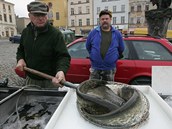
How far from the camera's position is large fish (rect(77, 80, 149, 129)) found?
1.43 meters

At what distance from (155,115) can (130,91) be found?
31 cm

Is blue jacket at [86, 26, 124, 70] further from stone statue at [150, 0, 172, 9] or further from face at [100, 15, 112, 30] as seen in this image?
stone statue at [150, 0, 172, 9]

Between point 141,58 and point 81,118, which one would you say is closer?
point 81,118

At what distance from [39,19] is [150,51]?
126 inches

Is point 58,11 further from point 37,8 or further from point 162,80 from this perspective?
point 162,80

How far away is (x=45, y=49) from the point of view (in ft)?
8.85

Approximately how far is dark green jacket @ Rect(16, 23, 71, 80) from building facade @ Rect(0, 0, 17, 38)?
67.5m

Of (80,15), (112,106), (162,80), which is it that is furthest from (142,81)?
(80,15)

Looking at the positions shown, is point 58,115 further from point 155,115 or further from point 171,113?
point 171,113

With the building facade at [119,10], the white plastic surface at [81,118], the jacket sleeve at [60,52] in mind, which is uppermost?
the building facade at [119,10]

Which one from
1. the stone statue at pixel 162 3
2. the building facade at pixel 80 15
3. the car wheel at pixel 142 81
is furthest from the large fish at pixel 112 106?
the building facade at pixel 80 15

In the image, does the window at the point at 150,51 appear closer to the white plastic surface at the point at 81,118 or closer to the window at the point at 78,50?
the window at the point at 78,50

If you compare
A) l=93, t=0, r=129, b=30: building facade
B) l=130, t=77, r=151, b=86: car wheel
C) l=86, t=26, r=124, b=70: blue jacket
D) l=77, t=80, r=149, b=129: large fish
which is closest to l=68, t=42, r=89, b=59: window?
l=86, t=26, r=124, b=70: blue jacket

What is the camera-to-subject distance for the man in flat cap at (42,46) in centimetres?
255
